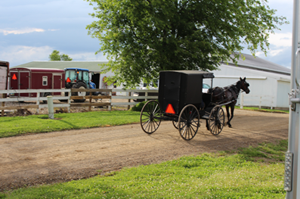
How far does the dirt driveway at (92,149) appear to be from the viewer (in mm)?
5971

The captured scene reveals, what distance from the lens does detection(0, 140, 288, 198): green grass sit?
15.5 feet

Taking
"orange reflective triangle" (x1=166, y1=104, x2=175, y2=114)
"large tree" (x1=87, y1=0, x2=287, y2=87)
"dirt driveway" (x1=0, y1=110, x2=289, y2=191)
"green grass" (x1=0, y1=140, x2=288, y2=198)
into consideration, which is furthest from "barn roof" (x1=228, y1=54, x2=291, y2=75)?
"green grass" (x1=0, y1=140, x2=288, y2=198)

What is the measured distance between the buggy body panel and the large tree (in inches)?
274

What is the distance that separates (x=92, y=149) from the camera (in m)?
8.06

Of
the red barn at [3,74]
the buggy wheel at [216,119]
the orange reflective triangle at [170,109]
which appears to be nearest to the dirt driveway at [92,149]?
the buggy wheel at [216,119]

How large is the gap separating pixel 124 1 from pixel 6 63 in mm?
8635

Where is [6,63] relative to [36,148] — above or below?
above

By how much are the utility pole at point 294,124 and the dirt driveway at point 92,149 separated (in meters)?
4.02

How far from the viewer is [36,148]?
7973 mm

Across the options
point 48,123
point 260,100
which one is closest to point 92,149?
point 48,123

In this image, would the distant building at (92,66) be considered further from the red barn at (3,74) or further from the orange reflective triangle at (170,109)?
the orange reflective triangle at (170,109)

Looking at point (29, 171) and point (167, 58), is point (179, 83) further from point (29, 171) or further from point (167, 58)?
point (167, 58)

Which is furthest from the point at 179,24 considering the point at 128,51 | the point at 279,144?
the point at 279,144

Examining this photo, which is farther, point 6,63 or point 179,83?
point 6,63
